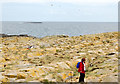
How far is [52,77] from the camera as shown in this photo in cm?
1216

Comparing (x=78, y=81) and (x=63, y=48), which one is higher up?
(x=63, y=48)

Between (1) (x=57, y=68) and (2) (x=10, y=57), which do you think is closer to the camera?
(1) (x=57, y=68)

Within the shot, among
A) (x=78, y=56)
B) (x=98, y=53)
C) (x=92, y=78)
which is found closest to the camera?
(x=92, y=78)

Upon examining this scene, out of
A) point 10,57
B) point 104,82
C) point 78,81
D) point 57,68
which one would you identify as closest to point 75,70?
point 57,68

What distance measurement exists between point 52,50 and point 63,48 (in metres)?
2.06

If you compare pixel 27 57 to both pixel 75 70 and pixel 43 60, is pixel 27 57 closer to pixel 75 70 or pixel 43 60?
pixel 43 60

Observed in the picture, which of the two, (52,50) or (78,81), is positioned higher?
(52,50)

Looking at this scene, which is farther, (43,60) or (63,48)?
(63,48)

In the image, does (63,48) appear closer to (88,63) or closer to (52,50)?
(52,50)

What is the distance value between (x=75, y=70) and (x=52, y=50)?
7676 millimetres

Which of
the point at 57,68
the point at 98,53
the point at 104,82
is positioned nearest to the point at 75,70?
the point at 57,68

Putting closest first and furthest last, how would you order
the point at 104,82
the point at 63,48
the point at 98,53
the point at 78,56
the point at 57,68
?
the point at 104,82 < the point at 57,68 < the point at 78,56 < the point at 98,53 < the point at 63,48

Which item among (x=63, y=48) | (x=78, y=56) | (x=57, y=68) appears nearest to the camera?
(x=57, y=68)

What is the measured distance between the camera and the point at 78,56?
1783 centimetres
